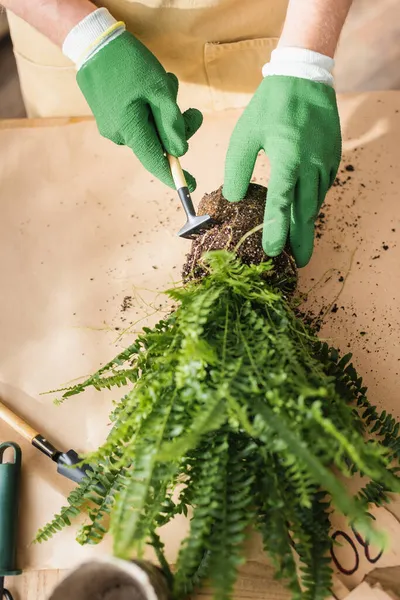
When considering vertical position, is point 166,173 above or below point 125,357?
above

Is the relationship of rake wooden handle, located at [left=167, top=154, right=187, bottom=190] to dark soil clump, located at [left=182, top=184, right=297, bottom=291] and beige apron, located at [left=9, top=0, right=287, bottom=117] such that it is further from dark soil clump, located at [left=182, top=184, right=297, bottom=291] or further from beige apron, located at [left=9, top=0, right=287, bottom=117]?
beige apron, located at [left=9, top=0, right=287, bottom=117]

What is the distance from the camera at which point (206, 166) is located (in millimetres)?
1275

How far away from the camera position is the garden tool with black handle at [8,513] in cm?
92

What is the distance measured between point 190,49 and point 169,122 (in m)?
0.36

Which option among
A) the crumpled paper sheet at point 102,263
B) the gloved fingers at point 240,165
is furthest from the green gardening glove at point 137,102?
the crumpled paper sheet at point 102,263

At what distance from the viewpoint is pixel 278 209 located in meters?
0.94

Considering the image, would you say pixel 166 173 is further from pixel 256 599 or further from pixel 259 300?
pixel 256 599

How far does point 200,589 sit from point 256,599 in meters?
0.09

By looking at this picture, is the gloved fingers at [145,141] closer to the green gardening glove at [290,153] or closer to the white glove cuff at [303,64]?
the green gardening glove at [290,153]

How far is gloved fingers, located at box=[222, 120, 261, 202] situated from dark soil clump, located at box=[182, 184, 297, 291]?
0.08 ft

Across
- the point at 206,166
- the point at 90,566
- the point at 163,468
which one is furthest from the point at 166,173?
the point at 90,566

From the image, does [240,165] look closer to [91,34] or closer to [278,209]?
[278,209]

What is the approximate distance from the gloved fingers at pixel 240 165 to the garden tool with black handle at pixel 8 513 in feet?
2.07

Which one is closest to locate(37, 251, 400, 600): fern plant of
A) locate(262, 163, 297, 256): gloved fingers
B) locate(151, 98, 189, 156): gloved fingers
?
locate(262, 163, 297, 256): gloved fingers
